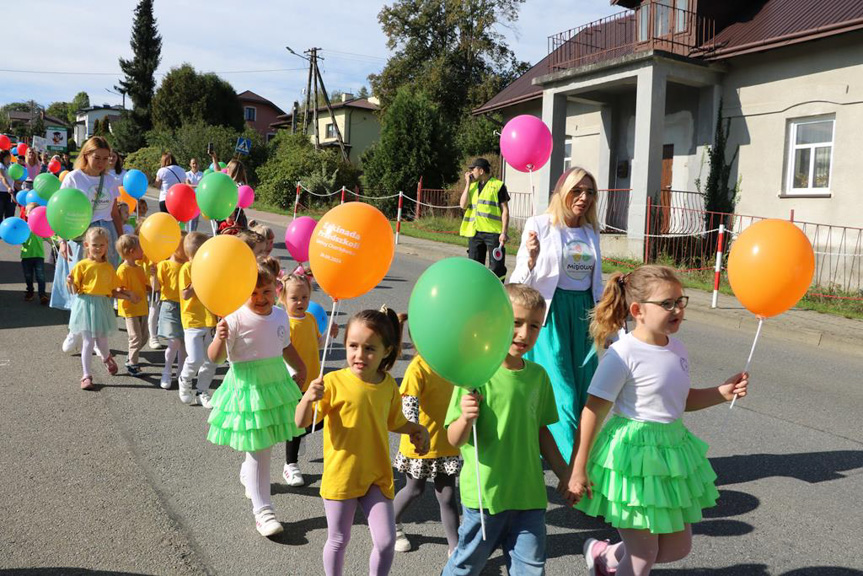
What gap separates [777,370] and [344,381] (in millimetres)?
5856

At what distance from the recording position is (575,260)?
12.8 feet

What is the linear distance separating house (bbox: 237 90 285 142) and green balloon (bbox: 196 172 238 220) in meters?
67.1

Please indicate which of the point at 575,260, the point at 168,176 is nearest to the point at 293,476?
the point at 575,260

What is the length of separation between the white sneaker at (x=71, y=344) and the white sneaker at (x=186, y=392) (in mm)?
1746

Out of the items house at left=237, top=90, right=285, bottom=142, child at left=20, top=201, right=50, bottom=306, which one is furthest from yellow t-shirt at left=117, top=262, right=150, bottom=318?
house at left=237, top=90, right=285, bottom=142

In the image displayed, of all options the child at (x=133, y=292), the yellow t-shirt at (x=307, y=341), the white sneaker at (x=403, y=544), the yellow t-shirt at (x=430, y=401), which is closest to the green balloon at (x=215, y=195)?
the child at (x=133, y=292)

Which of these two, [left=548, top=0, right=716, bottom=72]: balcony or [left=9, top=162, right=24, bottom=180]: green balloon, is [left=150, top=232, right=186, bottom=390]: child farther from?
[left=548, top=0, right=716, bottom=72]: balcony

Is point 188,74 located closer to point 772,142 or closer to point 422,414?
point 772,142

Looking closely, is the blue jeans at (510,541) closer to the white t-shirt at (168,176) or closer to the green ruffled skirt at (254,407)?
the green ruffled skirt at (254,407)

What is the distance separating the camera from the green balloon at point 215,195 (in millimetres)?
6875

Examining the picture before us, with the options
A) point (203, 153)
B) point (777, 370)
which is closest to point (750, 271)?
point (777, 370)

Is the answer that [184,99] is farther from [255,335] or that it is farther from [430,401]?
[430,401]

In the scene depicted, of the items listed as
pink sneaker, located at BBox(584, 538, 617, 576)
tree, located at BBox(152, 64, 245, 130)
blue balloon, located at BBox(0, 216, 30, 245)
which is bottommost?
pink sneaker, located at BBox(584, 538, 617, 576)

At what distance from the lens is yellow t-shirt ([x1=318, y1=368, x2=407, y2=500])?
2781 millimetres
